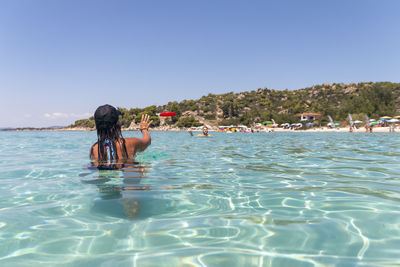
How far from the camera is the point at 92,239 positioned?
1751 millimetres

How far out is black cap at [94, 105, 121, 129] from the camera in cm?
354

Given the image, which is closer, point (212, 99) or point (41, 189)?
point (41, 189)

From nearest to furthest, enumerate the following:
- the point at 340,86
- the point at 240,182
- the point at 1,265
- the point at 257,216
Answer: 1. the point at 1,265
2. the point at 257,216
3. the point at 240,182
4. the point at 340,86

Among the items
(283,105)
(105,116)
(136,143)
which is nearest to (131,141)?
(136,143)

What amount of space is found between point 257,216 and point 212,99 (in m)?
98.8

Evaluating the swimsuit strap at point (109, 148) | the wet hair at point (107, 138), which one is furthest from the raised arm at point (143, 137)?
the swimsuit strap at point (109, 148)

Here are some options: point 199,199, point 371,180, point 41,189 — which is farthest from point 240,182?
point 41,189

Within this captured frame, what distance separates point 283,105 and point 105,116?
83.3 metres

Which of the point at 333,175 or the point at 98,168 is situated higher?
the point at 98,168

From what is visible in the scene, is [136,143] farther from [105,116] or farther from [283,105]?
[283,105]

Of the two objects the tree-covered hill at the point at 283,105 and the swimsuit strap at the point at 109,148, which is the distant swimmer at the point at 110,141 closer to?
the swimsuit strap at the point at 109,148

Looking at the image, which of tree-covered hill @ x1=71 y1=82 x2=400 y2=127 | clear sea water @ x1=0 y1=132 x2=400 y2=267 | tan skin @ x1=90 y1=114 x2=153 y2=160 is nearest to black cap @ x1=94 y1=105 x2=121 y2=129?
tan skin @ x1=90 y1=114 x2=153 y2=160

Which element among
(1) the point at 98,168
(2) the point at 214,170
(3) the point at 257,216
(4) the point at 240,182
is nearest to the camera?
(3) the point at 257,216

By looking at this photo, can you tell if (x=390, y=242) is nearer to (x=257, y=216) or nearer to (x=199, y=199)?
(x=257, y=216)
